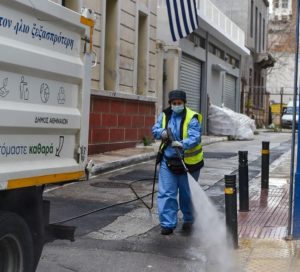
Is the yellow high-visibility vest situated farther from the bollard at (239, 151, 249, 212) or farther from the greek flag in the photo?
the greek flag

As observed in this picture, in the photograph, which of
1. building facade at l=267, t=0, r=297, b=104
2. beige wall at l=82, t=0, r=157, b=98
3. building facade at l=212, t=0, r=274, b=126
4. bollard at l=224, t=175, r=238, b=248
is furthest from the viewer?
building facade at l=267, t=0, r=297, b=104

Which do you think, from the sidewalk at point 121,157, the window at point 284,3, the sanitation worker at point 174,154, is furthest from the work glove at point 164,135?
the window at point 284,3

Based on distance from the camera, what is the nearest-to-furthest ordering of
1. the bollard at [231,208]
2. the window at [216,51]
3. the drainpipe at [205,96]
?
the bollard at [231,208]
the drainpipe at [205,96]
the window at [216,51]

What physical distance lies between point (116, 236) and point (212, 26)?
21.2 metres

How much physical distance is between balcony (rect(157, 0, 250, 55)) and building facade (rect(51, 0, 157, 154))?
2195 mm

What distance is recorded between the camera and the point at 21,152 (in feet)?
14.2

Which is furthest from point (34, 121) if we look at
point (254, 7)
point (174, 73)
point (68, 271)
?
point (254, 7)

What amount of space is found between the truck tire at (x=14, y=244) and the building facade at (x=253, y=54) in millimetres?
36624

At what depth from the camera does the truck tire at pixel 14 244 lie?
4.12 m

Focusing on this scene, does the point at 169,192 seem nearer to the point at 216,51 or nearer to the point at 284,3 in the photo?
the point at 216,51

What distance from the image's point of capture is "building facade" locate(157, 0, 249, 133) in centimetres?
2230

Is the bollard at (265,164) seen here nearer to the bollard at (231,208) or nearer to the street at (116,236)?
the street at (116,236)

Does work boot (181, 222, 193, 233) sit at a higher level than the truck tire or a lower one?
lower

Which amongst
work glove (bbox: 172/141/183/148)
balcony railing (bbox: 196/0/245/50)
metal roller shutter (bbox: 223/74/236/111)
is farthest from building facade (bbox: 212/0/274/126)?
work glove (bbox: 172/141/183/148)
